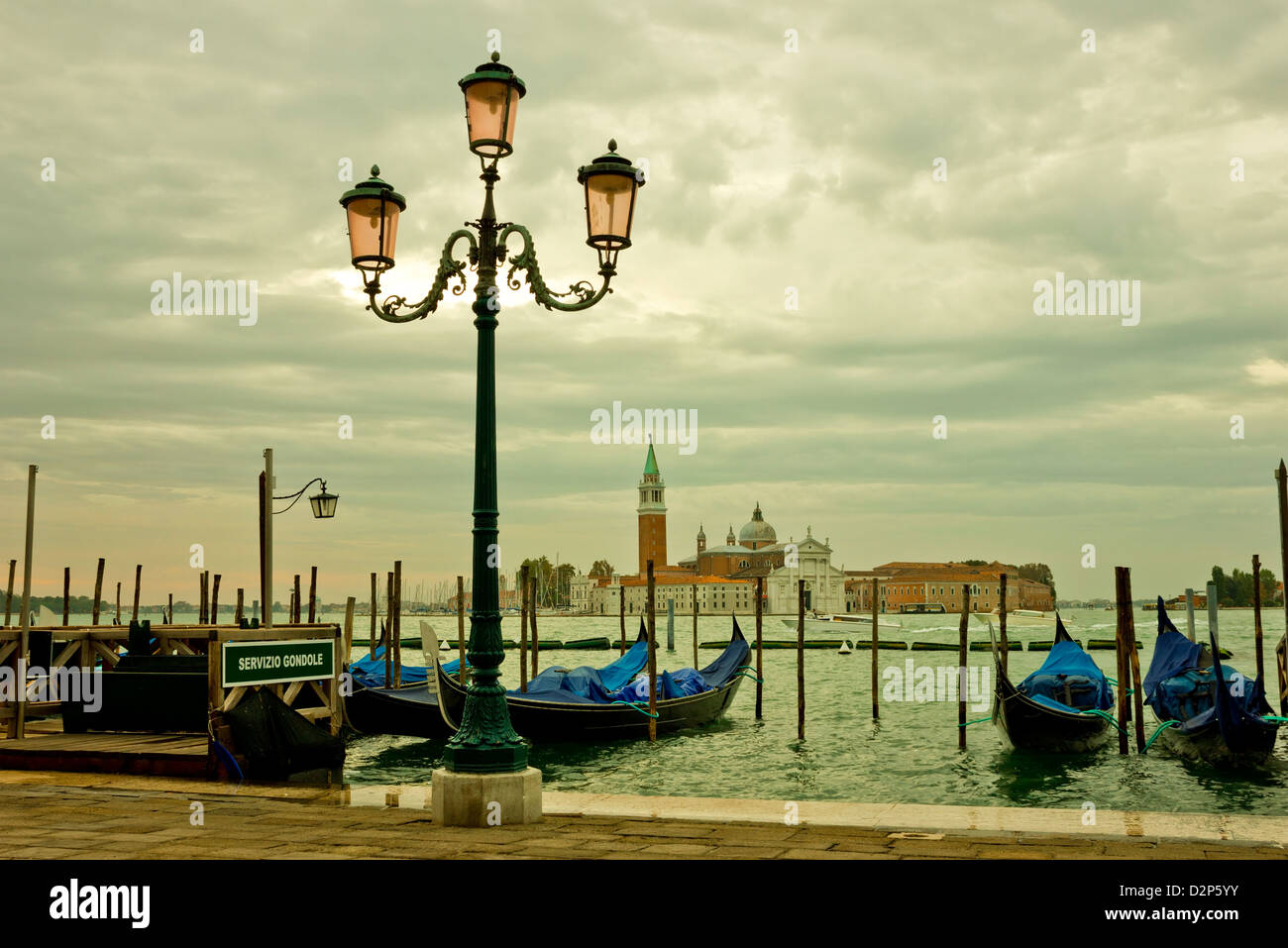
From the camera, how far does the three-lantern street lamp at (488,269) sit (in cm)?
644

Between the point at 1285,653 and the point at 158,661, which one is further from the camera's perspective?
the point at 1285,653

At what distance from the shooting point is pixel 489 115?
650 cm

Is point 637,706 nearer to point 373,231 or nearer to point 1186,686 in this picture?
point 1186,686

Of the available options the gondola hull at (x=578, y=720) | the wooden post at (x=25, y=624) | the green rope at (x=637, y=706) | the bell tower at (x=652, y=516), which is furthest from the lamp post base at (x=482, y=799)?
the bell tower at (x=652, y=516)

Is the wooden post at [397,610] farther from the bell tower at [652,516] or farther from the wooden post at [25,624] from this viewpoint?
the bell tower at [652,516]

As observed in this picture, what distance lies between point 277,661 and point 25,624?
2652mm

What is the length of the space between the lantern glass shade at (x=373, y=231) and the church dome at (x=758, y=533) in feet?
472

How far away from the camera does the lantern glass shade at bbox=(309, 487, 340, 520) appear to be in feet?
51.0

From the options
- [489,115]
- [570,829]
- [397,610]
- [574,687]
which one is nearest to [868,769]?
[574,687]
